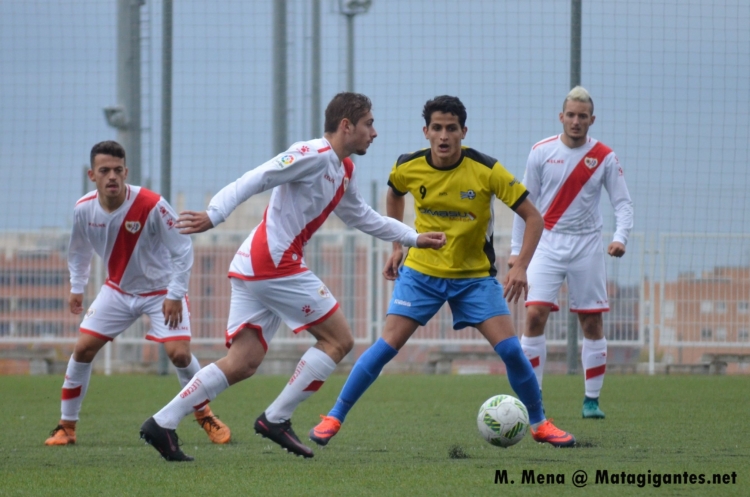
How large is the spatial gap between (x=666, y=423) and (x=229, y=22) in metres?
7.98

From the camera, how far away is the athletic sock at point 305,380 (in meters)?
5.67

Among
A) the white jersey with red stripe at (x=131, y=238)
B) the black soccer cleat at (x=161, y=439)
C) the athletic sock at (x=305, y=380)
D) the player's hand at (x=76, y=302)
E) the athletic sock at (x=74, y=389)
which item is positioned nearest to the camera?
the black soccer cleat at (x=161, y=439)

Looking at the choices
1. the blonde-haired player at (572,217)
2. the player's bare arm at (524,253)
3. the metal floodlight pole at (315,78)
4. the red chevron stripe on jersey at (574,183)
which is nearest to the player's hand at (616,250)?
the blonde-haired player at (572,217)

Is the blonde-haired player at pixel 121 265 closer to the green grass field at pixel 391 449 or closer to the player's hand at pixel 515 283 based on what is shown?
the green grass field at pixel 391 449

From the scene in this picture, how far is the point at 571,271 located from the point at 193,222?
3648 mm

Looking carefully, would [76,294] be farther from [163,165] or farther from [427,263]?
[163,165]

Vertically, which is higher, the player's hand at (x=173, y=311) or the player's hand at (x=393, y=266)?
the player's hand at (x=393, y=266)

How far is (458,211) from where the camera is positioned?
6.07m

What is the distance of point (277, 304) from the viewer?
5590 mm

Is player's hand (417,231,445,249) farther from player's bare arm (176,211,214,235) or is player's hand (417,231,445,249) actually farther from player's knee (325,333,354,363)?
player's bare arm (176,211,214,235)

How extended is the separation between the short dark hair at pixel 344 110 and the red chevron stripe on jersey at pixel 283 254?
0.21 meters

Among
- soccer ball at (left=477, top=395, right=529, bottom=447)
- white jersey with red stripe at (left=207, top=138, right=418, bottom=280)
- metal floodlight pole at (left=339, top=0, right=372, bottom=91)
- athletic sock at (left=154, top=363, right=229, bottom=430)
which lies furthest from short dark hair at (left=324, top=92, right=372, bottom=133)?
metal floodlight pole at (left=339, top=0, right=372, bottom=91)

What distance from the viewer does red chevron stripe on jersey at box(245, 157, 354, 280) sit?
5.53m

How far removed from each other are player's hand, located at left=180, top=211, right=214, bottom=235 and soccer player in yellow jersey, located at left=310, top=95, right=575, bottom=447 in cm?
151
